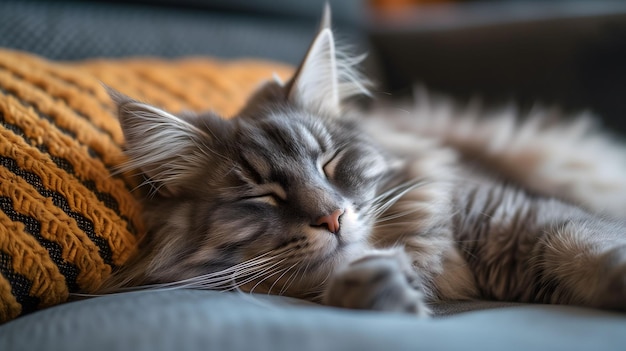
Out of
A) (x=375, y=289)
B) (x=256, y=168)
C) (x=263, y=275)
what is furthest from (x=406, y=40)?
(x=375, y=289)

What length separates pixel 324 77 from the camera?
4.85 feet

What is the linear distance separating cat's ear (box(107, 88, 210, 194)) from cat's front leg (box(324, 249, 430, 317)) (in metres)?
0.54

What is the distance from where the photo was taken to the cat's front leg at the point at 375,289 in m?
0.86

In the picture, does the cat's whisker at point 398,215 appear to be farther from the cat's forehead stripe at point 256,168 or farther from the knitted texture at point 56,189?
the knitted texture at point 56,189

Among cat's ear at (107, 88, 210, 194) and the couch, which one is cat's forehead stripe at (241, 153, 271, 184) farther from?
the couch

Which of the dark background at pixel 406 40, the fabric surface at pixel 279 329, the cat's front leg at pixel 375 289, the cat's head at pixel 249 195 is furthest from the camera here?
the dark background at pixel 406 40

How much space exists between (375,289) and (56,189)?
2.45 feet

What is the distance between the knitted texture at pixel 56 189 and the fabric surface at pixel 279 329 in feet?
0.41

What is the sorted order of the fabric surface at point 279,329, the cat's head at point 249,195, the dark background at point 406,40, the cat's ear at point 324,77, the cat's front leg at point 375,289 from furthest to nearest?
the dark background at point 406,40 < the cat's ear at point 324,77 < the cat's head at point 249,195 < the cat's front leg at point 375,289 < the fabric surface at point 279,329

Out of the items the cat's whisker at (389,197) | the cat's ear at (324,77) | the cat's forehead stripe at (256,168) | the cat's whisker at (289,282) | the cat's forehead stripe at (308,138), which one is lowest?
the cat's whisker at (289,282)

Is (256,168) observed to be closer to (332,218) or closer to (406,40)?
(332,218)

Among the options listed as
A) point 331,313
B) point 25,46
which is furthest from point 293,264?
point 25,46

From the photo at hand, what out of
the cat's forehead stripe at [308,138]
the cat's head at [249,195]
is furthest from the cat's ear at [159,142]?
the cat's forehead stripe at [308,138]

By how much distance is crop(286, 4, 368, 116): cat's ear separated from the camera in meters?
1.36
